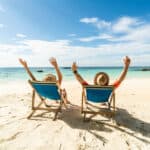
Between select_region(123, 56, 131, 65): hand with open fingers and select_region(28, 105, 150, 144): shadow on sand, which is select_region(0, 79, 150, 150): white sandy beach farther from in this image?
select_region(123, 56, 131, 65): hand with open fingers

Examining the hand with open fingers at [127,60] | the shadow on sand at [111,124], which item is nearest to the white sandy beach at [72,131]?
the shadow on sand at [111,124]

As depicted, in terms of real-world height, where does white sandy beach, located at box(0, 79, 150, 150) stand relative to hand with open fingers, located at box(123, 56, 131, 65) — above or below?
below

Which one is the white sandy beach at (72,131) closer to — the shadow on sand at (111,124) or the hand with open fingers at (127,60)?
the shadow on sand at (111,124)

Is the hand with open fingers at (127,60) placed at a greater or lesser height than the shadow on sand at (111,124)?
greater

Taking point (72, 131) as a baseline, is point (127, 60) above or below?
above

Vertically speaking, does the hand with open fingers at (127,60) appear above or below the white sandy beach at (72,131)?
above

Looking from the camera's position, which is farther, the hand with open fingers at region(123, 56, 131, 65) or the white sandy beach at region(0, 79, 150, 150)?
the hand with open fingers at region(123, 56, 131, 65)

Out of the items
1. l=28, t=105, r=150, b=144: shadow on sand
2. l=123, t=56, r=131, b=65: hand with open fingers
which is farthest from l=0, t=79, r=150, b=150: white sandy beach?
l=123, t=56, r=131, b=65: hand with open fingers

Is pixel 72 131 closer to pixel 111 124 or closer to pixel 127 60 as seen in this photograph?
pixel 111 124

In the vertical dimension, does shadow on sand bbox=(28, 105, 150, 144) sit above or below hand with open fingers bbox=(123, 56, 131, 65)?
below

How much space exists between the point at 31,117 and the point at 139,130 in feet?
8.35

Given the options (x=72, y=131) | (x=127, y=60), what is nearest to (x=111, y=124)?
(x=72, y=131)

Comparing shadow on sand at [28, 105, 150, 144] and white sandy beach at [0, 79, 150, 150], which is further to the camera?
shadow on sand at [28, 105, 150, 144]

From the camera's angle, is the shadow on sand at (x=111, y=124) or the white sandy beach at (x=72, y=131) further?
the shadow on sand at (x=111, y=124)
